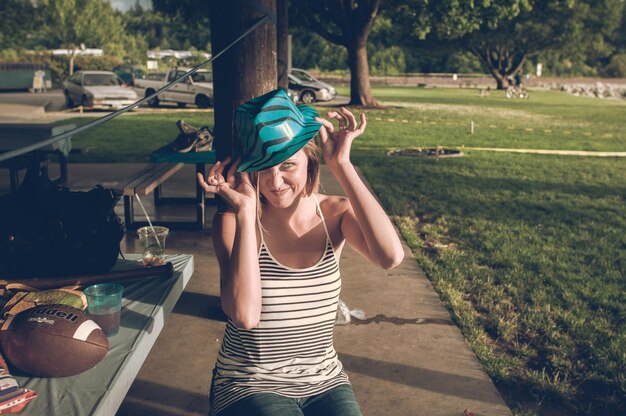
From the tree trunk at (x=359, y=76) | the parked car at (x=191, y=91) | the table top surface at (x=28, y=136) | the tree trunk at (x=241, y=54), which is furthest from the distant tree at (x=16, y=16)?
the tree trunk at (x=241, y=54)

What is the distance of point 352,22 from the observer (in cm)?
2555

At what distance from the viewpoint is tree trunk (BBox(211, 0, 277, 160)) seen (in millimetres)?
3705

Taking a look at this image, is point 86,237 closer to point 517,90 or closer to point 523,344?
point 523,344

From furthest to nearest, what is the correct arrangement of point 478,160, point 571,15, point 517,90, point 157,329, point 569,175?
point 571,15, point 517,90, point 478,160, point 569,175, point 157,329

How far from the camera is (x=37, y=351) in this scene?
2.09 metres

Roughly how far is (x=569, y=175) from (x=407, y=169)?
2.71m

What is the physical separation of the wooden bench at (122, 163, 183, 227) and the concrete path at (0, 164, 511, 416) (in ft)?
3.42

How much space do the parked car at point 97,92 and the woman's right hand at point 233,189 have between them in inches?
825

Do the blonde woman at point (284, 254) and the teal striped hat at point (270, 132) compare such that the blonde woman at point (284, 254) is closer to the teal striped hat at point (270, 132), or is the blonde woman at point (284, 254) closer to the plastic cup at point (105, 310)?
the teal striped hat at point (270, 132)

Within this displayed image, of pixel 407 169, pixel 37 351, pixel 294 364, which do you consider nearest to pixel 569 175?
pixel 407 169

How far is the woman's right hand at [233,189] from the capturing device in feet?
7.56

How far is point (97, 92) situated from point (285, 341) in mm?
21786

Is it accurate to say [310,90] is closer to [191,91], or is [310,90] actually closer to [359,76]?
[359,76]

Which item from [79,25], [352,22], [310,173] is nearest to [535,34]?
[352,22]
